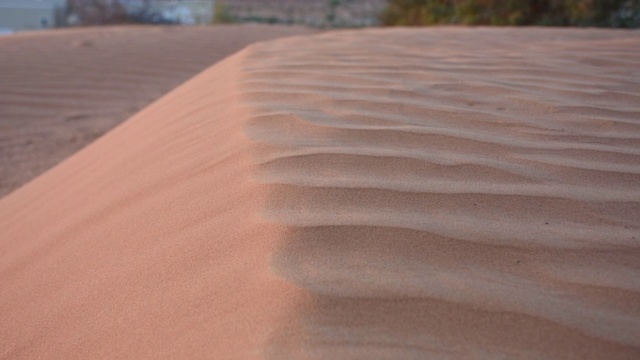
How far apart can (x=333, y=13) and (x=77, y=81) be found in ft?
30.5

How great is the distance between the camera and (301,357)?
107 cm

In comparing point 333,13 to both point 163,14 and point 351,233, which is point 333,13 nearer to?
A: point 163,14

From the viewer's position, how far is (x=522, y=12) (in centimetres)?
1011

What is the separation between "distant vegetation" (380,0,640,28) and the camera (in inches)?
355

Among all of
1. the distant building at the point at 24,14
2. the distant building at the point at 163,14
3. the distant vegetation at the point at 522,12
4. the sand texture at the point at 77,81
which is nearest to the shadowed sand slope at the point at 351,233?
the sand texture at the point at 77,81

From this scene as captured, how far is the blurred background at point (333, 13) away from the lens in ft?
29.9

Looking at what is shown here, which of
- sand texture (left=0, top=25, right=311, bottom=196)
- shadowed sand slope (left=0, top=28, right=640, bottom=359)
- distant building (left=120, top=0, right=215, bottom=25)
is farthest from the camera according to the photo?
distant building (left=120, top=0, right=215, bottom=25)

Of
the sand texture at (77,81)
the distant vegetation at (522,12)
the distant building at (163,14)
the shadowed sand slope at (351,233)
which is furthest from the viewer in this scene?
the distant building at (163,14)

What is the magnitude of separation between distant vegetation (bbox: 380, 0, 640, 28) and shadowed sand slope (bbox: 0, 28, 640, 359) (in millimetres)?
7027

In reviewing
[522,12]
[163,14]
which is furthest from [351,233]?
[163,14]

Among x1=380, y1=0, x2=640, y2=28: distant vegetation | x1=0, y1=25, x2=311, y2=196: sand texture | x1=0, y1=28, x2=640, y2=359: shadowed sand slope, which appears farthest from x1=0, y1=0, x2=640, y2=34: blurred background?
x1=0, y1=28, x2=640, y2=359: shadowed sand slope

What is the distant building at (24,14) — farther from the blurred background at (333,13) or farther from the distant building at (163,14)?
the distant building at (163,14)

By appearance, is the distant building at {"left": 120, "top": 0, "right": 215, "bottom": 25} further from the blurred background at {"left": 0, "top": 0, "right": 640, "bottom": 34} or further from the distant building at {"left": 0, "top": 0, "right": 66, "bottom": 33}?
the distant building at {"left": 0, "top": 0, "right": 66, "bottom": 33}

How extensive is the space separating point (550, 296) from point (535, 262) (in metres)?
0.12
